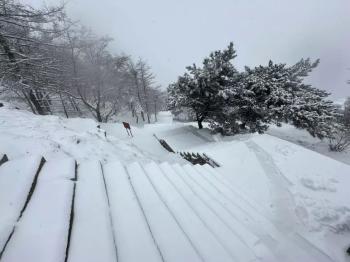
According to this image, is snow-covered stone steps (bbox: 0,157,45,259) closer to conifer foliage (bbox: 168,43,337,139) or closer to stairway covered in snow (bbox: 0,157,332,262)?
stairway covered in snow (bbox: 0,157,332,262)

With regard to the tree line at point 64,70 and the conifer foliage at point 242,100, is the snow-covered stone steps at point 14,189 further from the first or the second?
the conifer foliage at point 242,100

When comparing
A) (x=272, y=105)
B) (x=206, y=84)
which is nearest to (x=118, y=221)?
(x=206, y=84)

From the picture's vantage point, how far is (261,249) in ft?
6.84

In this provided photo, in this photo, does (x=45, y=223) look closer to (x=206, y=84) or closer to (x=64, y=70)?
(x=64, y=70)

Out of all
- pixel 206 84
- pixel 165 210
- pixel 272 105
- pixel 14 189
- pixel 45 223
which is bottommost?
pixel 165 210

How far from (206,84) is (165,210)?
1086cm

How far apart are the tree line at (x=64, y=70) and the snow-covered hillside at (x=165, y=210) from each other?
13.9 feet

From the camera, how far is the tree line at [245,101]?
12.1 metres

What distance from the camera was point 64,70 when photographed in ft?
30.8

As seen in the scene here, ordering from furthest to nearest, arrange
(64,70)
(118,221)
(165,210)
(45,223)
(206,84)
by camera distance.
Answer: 1. (206,84)
2. (64,70)
3. (165,210)
4. (118,221)
5. (45,223)

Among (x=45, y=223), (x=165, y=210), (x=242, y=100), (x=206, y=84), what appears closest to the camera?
(x=45, y=223)

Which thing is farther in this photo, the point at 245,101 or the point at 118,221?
the point at 245,101

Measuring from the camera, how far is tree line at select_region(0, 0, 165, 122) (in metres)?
6.97

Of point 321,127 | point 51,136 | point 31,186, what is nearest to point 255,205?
point 31,186
